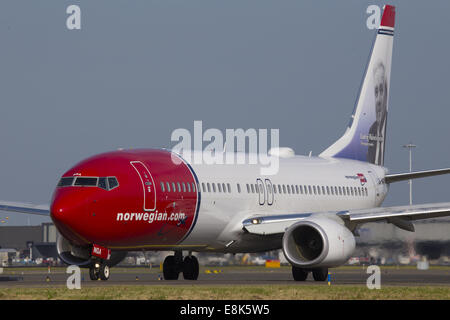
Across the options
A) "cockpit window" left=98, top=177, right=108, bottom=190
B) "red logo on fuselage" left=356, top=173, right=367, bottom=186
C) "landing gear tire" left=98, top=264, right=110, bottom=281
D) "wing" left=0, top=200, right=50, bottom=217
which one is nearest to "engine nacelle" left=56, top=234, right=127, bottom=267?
"landing gear tire" left=98, top=264, right=110, bottom=281

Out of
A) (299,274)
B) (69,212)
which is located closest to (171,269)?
(299,274)

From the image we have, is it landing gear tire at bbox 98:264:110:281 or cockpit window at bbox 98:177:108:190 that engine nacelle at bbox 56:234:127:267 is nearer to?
landing gear tire at bbox 98:264:110:281

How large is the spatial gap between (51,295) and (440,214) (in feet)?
49.8

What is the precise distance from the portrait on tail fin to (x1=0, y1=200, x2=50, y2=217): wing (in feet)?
51.7

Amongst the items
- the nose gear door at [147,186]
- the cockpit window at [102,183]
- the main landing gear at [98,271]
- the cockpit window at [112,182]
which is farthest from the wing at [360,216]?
the cockpit window at [102,183]

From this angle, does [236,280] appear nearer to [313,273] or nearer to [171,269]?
[171,269]

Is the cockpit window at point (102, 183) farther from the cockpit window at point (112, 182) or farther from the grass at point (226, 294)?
the grass at point (226, 294)

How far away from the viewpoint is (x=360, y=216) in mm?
32594

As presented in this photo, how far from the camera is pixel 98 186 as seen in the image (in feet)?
93.9

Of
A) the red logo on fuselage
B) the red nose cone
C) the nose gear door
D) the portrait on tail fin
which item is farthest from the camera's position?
the portrait on tail fin

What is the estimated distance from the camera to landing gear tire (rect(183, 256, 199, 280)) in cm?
3503

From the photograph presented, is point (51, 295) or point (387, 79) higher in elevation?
point (387, 79)
